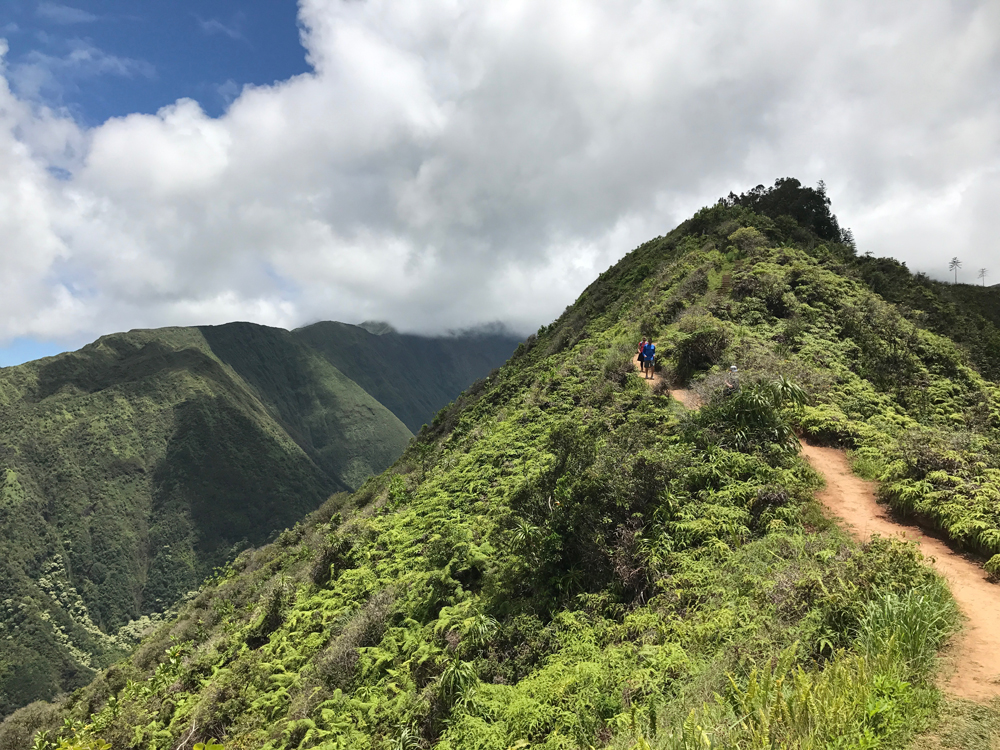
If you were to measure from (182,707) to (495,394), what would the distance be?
60.8 feet

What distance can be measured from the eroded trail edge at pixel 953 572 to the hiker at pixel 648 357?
606 cm

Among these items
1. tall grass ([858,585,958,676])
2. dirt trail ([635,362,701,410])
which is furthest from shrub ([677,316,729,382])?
tall grass ([858,585,958,676])

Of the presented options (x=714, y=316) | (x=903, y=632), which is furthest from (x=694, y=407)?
(x=903, y=632)

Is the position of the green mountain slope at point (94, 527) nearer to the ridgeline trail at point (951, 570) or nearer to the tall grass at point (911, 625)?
the ridgeline trail at point (951, 570)

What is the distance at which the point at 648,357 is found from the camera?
1788 cm

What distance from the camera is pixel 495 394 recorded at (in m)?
28.1

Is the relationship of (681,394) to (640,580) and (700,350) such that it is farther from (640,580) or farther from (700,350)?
(640,580)

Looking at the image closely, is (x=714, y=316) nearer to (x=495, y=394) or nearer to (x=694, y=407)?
(x=694, y=407)

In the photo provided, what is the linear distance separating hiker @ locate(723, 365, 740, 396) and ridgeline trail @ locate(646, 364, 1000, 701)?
85.8 inches

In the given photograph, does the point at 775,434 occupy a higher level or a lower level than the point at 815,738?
higher

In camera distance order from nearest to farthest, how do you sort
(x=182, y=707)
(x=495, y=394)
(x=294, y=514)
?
(x=182, y=707) < (x=495, y=394) < (x=294, y=514)

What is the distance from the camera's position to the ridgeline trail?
5.32 metres

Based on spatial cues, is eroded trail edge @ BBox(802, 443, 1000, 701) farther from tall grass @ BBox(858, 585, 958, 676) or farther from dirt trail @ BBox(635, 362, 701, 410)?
dirt trail @ BBox(635, 362, 701, 410)

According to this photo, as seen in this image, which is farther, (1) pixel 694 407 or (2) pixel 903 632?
(1) pixel 694 407
